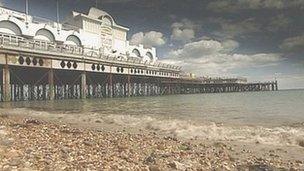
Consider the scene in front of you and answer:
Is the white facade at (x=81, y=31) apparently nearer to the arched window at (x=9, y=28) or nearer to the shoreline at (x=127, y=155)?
the arched window at (x=9, y=28)

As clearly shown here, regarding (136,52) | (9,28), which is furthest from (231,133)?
(136,52)

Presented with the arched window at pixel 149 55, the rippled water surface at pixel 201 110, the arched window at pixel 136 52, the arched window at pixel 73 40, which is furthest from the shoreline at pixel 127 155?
the arched window at pixel 149 55

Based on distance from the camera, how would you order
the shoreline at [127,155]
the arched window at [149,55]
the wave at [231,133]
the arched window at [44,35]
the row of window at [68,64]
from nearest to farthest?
the shoreline at [127,155] < the wave at [231,133] < the row of window at [68,64] < the arched window at [44,35] < the arched window at [149,55]

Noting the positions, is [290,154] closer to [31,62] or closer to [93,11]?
[31,62]

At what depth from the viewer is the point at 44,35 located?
52.6 metres

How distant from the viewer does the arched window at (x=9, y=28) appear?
151 ft

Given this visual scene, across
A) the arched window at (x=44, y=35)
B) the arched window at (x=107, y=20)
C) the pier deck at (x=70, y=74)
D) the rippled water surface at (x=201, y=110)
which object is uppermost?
the arched window at (x=107, y=20)

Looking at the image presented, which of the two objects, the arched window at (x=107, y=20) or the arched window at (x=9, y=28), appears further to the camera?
the arched window at (x=107, y=20)

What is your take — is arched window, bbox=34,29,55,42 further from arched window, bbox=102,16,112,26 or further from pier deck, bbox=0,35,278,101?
arched window, bbox=102,16,112,26

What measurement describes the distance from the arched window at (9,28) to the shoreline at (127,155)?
3968cm

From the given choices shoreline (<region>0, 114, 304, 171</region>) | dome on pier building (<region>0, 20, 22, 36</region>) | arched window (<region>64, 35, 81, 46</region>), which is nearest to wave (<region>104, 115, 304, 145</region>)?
shoreline (<region>0, 114, 304, 171</region>)

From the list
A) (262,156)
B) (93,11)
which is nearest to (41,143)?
(262,156)

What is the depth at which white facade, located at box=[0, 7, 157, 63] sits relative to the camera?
156ft

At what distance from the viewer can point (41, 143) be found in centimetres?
841
